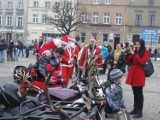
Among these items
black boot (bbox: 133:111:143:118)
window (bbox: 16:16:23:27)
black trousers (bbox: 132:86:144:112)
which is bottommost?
black boot (bbox: 133:111:143:118)

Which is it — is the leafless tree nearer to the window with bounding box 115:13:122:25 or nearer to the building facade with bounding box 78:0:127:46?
the building facade with bounding box 78:0:127:46

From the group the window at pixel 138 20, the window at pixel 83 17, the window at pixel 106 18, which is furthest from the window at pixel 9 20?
the window at pixel 138 20

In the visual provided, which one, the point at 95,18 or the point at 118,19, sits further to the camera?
the point at 95,18

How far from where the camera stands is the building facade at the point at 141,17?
200 feet

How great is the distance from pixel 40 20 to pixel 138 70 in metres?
59.0

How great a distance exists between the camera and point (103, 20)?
63062 millimetres

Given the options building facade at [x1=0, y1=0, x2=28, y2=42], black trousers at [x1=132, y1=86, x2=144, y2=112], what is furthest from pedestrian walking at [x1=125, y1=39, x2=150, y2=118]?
building facade at [x1=0, y1=0, x2=28, y2=42]

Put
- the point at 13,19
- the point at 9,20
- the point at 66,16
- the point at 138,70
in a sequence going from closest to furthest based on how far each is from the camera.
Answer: the point at 138,70 → the point at 66,16 → the point at 13,19 → the point at 9,20

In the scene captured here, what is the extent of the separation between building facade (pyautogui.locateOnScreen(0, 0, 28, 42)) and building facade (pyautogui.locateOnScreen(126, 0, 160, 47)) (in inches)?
718

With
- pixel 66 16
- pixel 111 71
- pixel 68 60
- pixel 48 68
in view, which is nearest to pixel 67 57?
pixel 68 60

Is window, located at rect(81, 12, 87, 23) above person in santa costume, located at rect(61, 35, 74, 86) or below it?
above

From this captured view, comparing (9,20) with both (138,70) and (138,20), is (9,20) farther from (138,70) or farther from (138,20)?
(138,70)

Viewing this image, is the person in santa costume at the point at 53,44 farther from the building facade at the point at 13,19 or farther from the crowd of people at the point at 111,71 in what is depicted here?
the building facade at the point at 13,19

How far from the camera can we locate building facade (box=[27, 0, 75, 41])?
65750 mm
